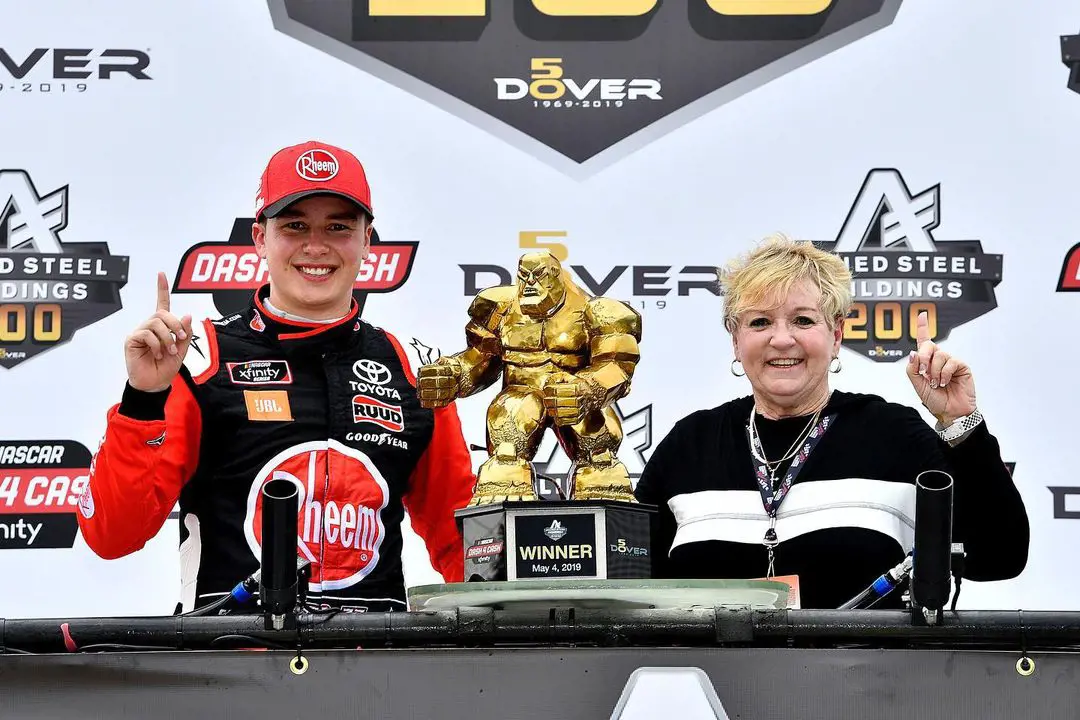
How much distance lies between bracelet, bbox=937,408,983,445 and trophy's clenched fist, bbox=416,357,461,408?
1.91ft

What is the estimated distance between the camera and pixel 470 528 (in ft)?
5.07

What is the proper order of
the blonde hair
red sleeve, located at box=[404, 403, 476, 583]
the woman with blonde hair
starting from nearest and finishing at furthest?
the woman with blonde hair, the blonde hair, red sleeve, located at box=[404, 403, 476, 583]

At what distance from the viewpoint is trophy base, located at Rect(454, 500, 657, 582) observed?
147 centimetres

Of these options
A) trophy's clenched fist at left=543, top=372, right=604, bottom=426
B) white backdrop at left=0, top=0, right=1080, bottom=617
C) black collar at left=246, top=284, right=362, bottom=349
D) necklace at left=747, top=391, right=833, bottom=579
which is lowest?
necklace at left=747, top=391, right=833, bottom=579

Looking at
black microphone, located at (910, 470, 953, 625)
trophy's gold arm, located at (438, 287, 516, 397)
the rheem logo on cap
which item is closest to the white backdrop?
the rheem logo on cap

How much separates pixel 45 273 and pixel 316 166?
1247 millimetres

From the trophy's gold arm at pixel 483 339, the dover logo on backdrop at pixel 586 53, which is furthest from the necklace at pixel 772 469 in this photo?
the dover logo on backdrop at pixel 586 53

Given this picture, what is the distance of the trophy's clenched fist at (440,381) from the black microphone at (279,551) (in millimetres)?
513

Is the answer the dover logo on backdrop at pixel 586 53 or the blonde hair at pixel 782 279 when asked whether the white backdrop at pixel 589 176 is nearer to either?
the dover logo on backdrop at pixel 586 53

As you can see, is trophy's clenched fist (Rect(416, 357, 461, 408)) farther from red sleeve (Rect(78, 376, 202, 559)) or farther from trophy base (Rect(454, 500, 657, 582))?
red sleeve (Rect(78, 376, 202, 559))

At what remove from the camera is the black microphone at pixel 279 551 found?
44.5 inches

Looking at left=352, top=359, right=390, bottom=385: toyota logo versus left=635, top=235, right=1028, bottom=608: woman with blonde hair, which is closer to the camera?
left=635, top=235, right=1028, bottom=608: woman with blonde hair

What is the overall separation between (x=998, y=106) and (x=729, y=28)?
0.59m

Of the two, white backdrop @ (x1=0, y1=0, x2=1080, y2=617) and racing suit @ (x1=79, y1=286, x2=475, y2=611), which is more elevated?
white backdrop @ (x1=0, y1=0, x2=1080, y2=617)
